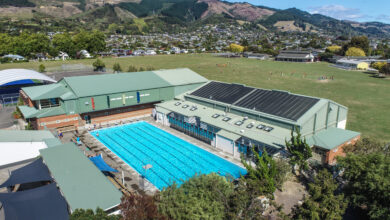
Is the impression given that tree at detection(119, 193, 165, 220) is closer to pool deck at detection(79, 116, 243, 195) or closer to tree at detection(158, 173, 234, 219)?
tree at detection(158, 173, 234, 219)

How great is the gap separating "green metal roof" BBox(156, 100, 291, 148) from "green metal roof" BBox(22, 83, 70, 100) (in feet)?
45.4

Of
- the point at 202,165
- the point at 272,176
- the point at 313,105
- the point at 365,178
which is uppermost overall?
the point at 313,105

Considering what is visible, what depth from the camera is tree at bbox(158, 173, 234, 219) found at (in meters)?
13.1

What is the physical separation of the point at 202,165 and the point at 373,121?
96.0ft

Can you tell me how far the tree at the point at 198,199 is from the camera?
1313 centimetres

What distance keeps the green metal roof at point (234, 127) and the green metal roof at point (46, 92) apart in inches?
545

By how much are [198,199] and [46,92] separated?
2912cm

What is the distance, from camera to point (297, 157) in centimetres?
2156

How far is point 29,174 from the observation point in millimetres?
18688

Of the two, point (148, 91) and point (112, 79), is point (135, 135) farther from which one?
point (112, 79)

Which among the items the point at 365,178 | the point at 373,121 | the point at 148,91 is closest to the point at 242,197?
the point at 365,178

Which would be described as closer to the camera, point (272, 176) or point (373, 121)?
point (272, 176)

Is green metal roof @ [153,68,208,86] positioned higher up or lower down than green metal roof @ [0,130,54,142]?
higher up

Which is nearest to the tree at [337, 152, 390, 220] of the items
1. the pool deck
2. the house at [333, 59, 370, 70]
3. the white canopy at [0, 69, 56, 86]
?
the pool deck
